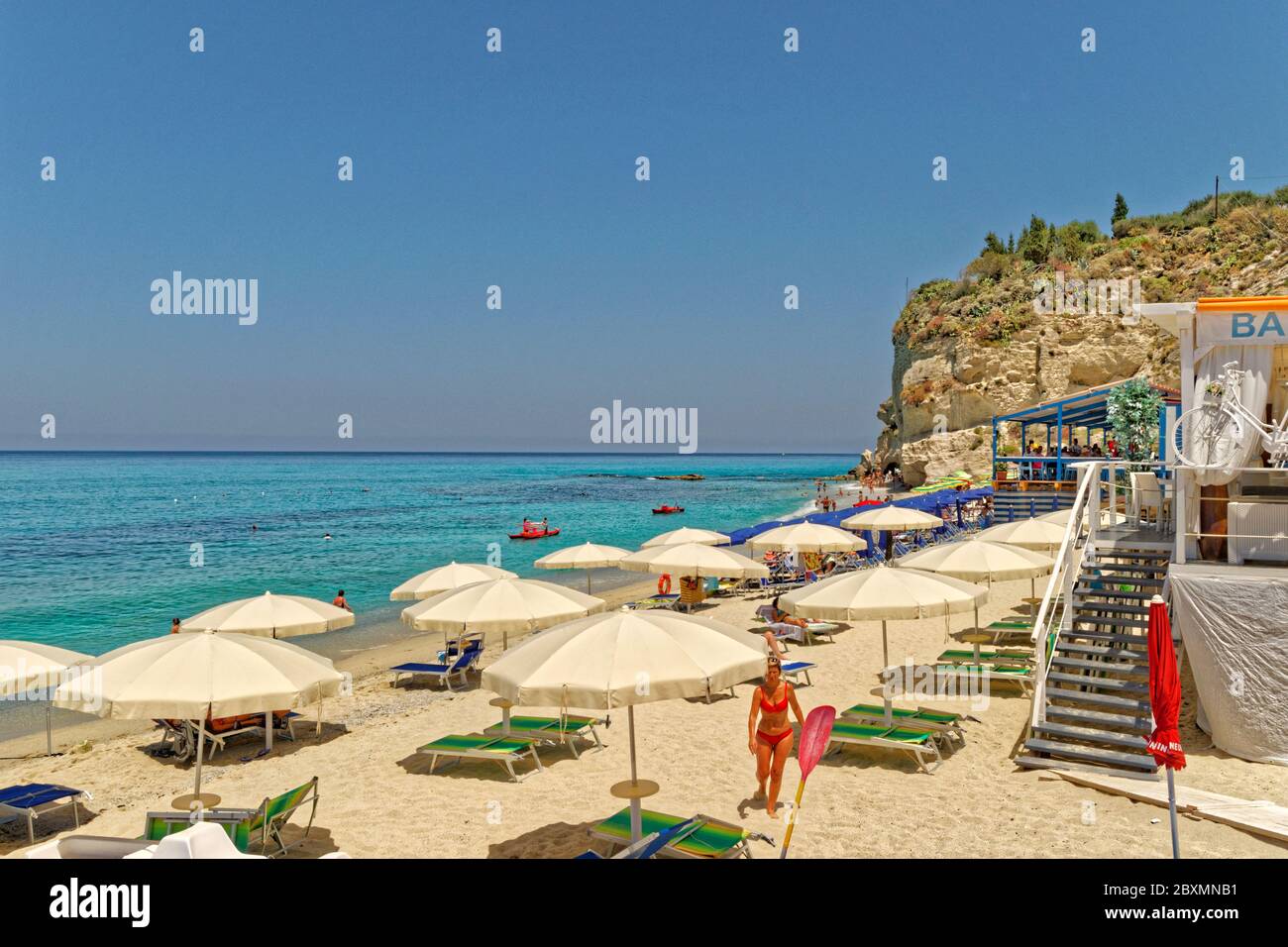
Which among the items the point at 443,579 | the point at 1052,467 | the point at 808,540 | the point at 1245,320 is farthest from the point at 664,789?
the point at 1052,467

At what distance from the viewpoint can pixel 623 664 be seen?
5.54 m

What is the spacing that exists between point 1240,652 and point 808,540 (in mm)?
9541

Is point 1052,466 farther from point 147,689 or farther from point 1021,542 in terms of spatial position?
point 147,689

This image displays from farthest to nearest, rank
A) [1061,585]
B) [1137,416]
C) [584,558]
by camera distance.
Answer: [1137,416] → [584,558] → [1061,585]

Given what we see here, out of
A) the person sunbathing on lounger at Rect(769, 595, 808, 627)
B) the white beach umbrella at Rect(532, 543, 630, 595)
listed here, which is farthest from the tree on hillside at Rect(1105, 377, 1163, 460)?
the white beach umbrella at Rect(532, 543, 630, 595)

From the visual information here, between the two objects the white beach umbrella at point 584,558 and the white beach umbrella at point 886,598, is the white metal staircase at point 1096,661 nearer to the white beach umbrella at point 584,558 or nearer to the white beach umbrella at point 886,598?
the white beach umbrella at point 886,598

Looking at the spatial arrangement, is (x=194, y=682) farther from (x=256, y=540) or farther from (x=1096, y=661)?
(x=256, y=540)

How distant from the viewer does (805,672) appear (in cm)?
1320

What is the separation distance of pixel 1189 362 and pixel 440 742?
9.96 m

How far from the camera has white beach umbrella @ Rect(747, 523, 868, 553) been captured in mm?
17625

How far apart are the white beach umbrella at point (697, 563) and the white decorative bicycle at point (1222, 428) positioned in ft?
25.1

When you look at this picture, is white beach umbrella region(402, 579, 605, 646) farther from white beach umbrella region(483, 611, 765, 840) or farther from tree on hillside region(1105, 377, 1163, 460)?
tree on hillside region(1105, 377, 1163, 460)

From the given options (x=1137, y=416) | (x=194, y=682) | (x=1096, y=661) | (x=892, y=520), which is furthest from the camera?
(x=1137, y=416)

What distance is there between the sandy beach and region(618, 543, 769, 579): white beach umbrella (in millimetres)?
3260
